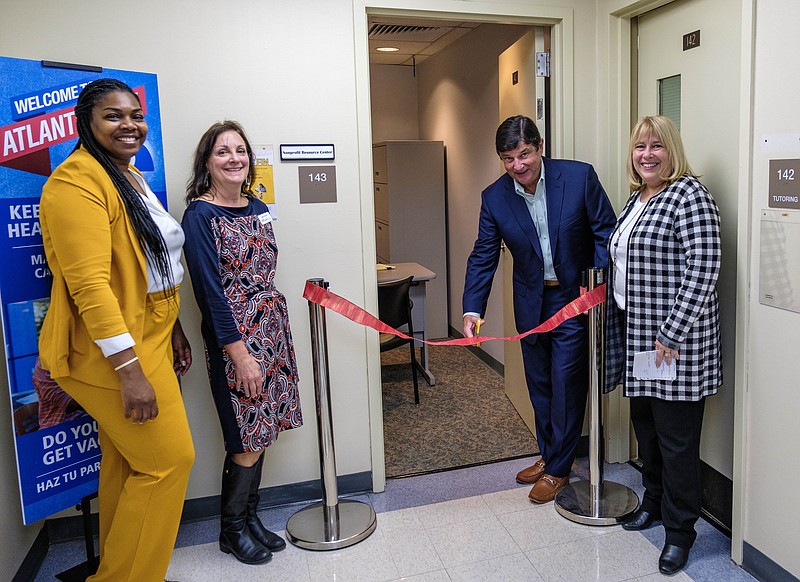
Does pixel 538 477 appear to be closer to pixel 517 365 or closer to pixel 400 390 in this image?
pixel 517 365

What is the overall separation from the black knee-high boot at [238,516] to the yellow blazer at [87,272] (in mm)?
674

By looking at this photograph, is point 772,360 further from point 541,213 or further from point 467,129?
point 467,129

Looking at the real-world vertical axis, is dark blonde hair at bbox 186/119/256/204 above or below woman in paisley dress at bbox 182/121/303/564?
above

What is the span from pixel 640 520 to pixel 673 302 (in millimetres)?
929

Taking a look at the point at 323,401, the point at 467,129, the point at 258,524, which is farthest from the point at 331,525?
the point at 467,129

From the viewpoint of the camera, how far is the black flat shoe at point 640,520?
2.68m

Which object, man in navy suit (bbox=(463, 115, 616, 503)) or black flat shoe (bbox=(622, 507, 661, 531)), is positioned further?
man in navy suit (bbox=(463, 115, 616, 503))

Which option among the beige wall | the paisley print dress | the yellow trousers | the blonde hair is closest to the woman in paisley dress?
the paisley print dress

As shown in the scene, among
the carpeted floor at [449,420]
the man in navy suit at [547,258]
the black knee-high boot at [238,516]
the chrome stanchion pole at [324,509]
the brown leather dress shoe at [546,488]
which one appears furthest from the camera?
the carpeted floor at [449,420]

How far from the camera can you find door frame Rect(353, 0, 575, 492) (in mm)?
2861

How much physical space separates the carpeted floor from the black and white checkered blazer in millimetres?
1236

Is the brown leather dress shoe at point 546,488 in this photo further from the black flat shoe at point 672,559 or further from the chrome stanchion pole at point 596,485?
the black flat shoe at point 672,559

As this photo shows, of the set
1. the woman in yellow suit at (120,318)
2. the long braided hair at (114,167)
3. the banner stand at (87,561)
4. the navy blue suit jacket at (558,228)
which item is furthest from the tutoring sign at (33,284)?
the navy blue suit jacket at (558,228)

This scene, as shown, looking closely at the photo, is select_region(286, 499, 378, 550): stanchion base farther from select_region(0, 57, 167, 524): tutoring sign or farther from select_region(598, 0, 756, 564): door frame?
select_region(598, 0, 756, 564): door frame
